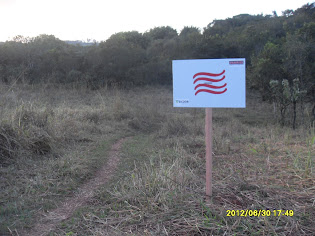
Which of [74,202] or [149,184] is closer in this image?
[149,184]

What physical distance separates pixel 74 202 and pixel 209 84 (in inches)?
93.4

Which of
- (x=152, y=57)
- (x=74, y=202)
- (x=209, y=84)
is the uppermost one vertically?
(x=152, y=57)

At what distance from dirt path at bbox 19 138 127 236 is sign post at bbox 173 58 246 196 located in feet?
5.71

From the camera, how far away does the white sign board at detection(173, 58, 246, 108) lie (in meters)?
3.00

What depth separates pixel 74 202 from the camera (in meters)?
3.92

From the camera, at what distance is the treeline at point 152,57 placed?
496 inches

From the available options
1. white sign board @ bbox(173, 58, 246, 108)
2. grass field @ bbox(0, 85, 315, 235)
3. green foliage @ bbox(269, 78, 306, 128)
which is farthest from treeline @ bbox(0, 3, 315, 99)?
white sign board @ bbox(173, 58, 246, 108)

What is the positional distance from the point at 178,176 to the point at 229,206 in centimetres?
83

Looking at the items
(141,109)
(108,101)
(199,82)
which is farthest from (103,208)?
(108,101)
